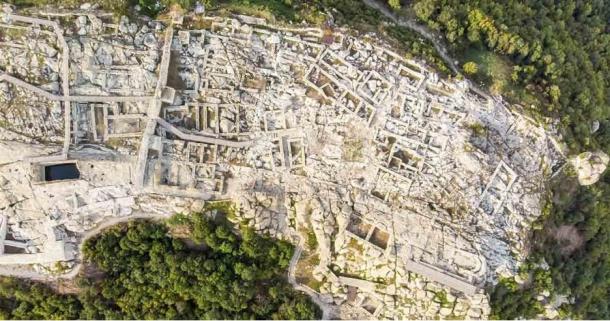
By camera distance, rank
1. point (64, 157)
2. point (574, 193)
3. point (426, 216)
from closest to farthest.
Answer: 1. point (64, 157)
2. point (426, 216)
3. point (574, 193)

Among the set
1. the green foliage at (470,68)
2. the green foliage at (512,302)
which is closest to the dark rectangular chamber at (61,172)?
the green foliage at (470,68)

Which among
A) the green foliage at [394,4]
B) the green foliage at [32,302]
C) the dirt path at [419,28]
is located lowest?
the green foliage at [32,302]

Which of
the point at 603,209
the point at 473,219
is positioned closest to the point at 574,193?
the point at 603,209

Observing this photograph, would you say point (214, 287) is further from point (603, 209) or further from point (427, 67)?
point (603, 209)

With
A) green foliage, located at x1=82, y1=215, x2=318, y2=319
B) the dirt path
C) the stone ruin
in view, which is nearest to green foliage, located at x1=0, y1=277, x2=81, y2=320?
the stone ruin

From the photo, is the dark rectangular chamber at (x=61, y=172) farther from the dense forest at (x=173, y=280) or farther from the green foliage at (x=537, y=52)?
the green foliage at (x=537, y=52)

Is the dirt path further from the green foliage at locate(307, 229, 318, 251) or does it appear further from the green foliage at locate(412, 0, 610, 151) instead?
the green foliage at locate(307, 229, 318, 251)

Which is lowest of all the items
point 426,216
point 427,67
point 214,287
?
point 214,287
